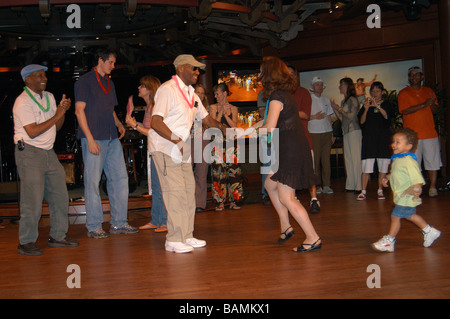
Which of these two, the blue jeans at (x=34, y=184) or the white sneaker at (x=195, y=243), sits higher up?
the blue jeans at (x=34, y=184)

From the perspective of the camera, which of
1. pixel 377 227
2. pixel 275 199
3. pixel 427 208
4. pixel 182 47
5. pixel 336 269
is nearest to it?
pixel 336 269

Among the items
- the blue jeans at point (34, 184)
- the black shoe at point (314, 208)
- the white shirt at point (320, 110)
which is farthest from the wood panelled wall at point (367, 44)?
the blue jeans at point (34, 184)

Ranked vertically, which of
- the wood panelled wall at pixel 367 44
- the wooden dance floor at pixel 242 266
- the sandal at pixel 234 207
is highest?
the wood panelled wall at pixel 367 44

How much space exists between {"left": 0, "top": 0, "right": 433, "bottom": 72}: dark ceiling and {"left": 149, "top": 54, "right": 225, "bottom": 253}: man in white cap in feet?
11.1

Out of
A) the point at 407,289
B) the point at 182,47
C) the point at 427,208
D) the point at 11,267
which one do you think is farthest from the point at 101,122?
the point at 182,47

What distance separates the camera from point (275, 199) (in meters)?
4.44

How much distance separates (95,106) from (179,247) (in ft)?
5.62

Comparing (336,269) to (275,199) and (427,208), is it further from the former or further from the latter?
(427,208)

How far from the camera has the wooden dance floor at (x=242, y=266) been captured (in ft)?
10.2

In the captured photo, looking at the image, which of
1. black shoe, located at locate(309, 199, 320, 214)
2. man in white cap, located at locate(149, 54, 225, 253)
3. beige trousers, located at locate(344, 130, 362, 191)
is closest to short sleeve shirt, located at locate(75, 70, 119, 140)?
man in white cap, located at locate(149, 54, 225, 253)

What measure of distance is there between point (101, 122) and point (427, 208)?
3706mm

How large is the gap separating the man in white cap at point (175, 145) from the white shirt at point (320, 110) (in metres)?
3.64

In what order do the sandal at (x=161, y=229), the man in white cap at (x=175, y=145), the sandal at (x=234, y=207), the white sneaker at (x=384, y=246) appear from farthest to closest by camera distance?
1. the sandal at (x=234, y=207)
2. the sandal at (x=161, y=229)
3. the man in white cap at (x=175, y=145)
4. the white sneaker at (x=384, y=246)

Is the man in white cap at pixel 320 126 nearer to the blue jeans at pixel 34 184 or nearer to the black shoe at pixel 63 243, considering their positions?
the black shoe at pixel 63 243
